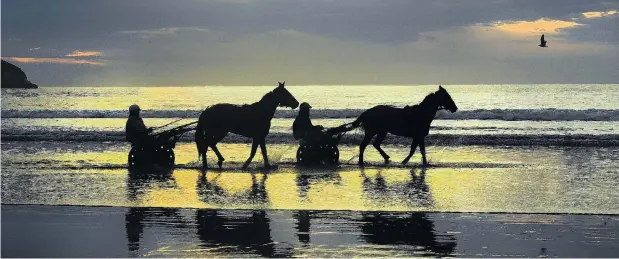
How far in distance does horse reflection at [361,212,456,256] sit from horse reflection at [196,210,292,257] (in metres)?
1.15

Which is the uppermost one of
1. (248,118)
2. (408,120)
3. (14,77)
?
(14,77)

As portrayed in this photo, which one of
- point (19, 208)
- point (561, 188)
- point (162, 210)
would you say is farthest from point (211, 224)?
point (561, 188)

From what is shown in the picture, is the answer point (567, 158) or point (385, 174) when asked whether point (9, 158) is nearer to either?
point (385, 174)

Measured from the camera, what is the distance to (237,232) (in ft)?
29.1

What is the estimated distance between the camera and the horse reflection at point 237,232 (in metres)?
7.93

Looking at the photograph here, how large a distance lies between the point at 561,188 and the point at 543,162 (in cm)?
532

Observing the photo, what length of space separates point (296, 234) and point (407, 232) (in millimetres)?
1298

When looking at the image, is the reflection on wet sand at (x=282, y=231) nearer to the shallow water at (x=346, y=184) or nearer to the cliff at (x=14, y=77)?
the shallow water at (x=346, y=184)

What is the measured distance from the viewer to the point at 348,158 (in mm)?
19906

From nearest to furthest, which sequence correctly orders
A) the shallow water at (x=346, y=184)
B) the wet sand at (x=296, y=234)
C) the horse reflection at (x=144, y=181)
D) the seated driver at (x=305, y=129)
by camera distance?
1. the wet sand at (x=296, y=234)
2. the shallow water at (x=346, y=184)
3. the horse reflection at (x=144, y=181)
4. the seated driver at (x=305, y=129)

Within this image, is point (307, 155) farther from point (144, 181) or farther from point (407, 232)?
point (407, 232)

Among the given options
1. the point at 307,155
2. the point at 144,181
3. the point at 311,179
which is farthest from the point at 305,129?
the point at 144,181

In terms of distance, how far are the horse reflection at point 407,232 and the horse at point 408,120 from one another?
25.2ft

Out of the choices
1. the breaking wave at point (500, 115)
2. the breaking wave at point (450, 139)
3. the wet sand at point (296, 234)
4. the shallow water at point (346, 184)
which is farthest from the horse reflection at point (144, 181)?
the breaking wave at point (500, 115)
